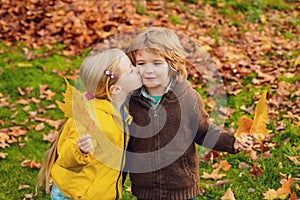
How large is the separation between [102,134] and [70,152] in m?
0.21

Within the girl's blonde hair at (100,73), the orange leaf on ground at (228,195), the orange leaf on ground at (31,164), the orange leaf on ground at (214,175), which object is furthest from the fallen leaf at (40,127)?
the girl's blonde hair at (100,73)

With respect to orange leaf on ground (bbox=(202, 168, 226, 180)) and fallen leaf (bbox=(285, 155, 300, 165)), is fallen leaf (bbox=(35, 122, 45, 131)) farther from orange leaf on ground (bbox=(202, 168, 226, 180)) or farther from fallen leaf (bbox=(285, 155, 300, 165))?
fallen leaf (bbox=(285, 155, 300, 165))

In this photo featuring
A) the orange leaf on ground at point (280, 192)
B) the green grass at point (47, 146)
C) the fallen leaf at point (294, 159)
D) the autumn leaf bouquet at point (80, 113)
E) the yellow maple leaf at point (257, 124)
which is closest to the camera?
the autumn leaf bouquet at point (80, 113)

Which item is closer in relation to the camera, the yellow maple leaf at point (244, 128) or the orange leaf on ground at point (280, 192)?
the yellow maple leaf at point (244, 128)

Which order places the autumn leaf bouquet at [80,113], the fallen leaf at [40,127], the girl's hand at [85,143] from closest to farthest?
the girl's hand at [85,143] < the autumn leaf bouquet at [80,113] < the fallen leaf at [40,127]

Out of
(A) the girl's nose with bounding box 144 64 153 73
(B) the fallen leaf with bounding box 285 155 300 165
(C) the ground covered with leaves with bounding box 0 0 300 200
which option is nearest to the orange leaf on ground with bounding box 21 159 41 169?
(C) the ground covered with leaves with bounding box 0 0 300 200

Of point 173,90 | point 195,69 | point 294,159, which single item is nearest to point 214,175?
point 294,159

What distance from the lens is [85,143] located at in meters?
2.59

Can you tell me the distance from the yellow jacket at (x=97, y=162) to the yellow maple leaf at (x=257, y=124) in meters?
0.70

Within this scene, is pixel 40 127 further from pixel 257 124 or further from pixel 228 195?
pixel 257 124

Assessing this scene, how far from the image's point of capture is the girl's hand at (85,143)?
2.59m

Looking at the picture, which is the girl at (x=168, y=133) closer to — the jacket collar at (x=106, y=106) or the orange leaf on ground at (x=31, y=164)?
the jacket collar at (x=106, y=106)

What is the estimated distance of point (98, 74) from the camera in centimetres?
280

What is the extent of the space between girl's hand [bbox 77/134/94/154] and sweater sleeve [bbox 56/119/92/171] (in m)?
0.04
